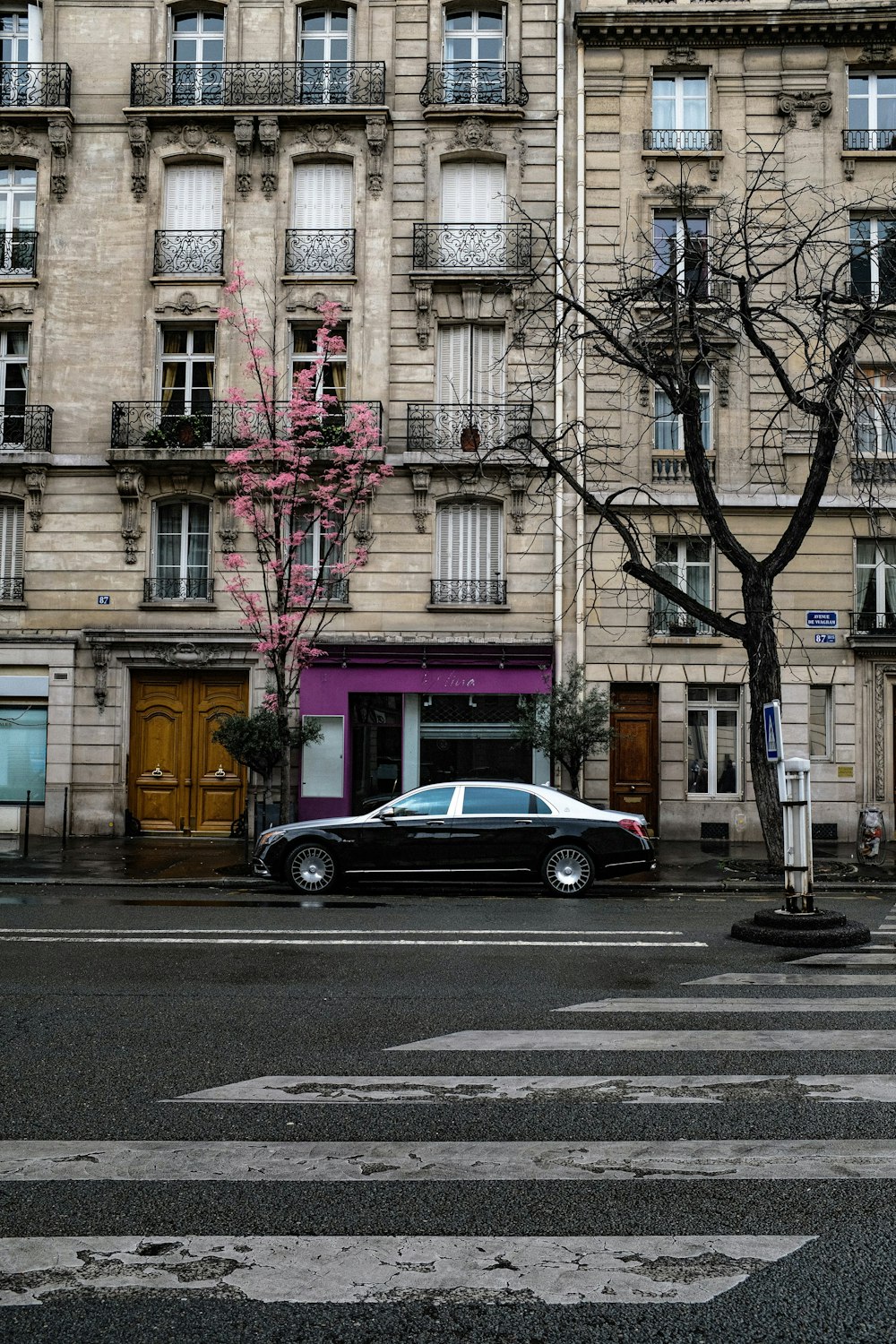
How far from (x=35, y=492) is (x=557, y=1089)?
2110cm

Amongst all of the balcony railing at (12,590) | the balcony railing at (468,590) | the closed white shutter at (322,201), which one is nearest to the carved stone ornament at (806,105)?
the closed white shutter at (322,201)

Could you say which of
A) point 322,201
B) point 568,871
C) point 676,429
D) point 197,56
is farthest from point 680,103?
point 568,871

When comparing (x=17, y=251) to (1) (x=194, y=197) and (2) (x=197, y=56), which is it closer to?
(1) (x=194, y=197)

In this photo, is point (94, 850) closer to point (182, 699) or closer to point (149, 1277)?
point (182, 699)

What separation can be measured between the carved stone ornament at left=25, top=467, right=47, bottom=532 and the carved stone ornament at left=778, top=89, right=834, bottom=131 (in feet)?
53.7

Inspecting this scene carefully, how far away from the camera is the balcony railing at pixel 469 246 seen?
24328mm

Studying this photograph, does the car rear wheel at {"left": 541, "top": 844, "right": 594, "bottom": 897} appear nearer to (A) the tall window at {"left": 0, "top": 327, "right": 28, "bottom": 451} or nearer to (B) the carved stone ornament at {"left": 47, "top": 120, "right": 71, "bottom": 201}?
(A) the tall window at {"left": 0, "top": 327, "right": 28, "bottom": 451}

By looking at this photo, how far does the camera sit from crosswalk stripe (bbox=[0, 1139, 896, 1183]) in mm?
4621

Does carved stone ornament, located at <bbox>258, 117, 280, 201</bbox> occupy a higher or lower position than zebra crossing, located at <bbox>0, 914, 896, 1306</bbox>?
higher

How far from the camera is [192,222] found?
2484 centimetres

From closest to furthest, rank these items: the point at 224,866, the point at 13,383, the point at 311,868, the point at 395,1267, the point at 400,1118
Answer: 1. the point at 395,1267
2. the point at 400,1118
3. the point at 311,868
4. the point at 224,866
5. the point at 13,383

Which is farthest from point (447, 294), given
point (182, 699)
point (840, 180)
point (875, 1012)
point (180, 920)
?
point (875, 1012)

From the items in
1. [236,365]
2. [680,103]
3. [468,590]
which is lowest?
[468,590]

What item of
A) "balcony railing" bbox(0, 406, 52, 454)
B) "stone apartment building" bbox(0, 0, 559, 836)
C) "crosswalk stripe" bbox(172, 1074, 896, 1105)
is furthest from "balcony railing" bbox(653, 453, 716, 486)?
"crosswalk stripe" bbox(172, 1074, 896, 1105)
